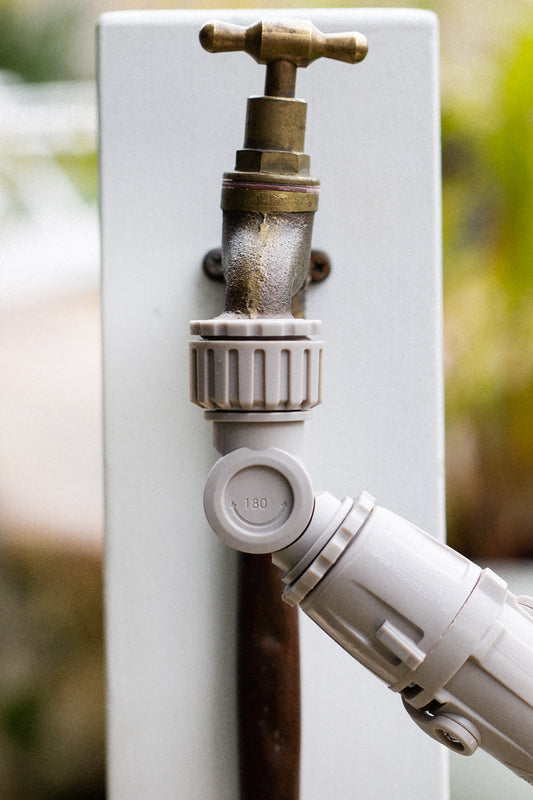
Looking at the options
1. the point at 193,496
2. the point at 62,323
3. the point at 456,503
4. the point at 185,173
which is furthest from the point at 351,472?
the point at 456,503

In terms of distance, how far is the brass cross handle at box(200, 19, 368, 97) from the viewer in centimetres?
41

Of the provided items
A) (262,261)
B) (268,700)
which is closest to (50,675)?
(268,700)

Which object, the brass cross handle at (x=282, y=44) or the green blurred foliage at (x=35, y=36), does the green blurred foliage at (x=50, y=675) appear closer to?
the green blurred foliage at (x=35, y=36)

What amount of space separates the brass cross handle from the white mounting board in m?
0.09

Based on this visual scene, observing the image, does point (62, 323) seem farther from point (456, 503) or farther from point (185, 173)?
point (185, 173)

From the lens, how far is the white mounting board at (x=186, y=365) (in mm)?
521

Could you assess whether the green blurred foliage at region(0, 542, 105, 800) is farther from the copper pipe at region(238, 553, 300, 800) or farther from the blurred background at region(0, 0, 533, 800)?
the copper pipe at region(238, 553, 300, 800)

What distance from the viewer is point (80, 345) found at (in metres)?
1.61

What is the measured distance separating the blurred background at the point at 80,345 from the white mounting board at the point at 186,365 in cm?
101

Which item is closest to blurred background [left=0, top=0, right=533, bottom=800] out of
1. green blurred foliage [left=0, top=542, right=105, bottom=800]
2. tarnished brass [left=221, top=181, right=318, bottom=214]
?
green blurred foliage [left=0, top=542, right=105, bottom=800]

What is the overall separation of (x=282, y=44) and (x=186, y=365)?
0.66 feet

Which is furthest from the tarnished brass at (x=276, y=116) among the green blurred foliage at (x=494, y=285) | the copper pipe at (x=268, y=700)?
the green blurred foliage at (x=494, y=285)

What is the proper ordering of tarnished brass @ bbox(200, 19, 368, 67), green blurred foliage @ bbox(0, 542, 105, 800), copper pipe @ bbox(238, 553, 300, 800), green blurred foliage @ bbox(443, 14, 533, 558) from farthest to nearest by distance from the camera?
green blurred foliage @ bbox(443, 14, 533, 558) < green blurred foliage @ bbox(0, 542, 105, 800) < copper pipe @ bbox(238, 553, 300, 800) < tarnished brass @ bbox(200, 19, 368, 67)

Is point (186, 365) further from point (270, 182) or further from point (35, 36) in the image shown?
point (35, 36)
